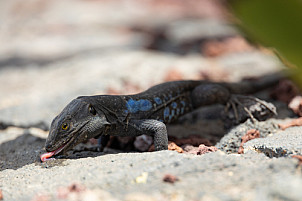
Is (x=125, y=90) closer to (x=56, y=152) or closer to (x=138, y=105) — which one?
(x=138, y=105)

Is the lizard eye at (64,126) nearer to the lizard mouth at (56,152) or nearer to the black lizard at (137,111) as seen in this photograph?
the black lizard at (137,111)

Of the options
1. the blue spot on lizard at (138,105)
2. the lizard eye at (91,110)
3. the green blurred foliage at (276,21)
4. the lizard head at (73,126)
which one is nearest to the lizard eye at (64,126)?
the lizard head at (73,126)

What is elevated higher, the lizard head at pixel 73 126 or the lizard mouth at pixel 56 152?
the lizard head at pixel 73 126

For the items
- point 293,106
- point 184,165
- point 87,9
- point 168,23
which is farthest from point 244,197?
point 87,9

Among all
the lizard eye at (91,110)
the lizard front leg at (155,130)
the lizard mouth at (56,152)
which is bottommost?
the lizard mouth at (56,152)

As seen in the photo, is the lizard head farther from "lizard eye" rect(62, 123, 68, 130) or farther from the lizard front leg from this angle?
the lizard front leg

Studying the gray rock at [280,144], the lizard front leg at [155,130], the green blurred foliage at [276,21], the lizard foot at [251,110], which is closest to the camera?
the green blurred foliage at [276,21]

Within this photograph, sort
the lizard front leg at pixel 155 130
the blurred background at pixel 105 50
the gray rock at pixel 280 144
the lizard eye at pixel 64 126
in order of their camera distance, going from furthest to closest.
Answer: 1. the blurred background at pixel 105 50
2. the lizard front leg at pixel 155 130
3. the lizard eye at pixel 64 126
4. the gray rock at pixel 280 144

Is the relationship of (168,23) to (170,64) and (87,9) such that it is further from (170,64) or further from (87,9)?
(170,64)
